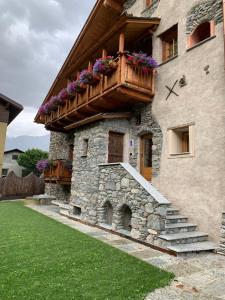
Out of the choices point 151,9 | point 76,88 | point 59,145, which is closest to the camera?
point 151,9

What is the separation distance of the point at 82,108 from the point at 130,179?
4710 mm

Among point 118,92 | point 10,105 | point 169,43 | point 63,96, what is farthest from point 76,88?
point 10,105

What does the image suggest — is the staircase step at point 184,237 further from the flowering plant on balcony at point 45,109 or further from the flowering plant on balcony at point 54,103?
the flowering plant on balcony at point 45,109

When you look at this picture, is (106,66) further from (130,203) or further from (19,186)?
(19,186)

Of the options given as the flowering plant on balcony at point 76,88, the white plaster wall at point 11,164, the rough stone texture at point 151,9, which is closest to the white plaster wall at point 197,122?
the rough stone texture at point 151,9

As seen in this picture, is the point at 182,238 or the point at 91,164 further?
the point at 91,164

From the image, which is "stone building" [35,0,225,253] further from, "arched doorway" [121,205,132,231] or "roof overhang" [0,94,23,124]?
"roof overhang" [0,94,23,124]

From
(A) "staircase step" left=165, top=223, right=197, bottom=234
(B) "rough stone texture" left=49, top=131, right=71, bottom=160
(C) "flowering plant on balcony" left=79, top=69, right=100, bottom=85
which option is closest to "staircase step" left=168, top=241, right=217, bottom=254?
(A) "staircase step" left=165, top=223, right=197, bottom=234

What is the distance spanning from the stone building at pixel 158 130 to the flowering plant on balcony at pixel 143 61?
0.65 ft

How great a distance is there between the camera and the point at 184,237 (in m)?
5.89

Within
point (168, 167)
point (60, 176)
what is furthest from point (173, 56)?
point (60, 176)

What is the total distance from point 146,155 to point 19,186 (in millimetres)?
12525

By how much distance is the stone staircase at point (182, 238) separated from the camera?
18.1 ft

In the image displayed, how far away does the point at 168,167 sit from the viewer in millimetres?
7875
